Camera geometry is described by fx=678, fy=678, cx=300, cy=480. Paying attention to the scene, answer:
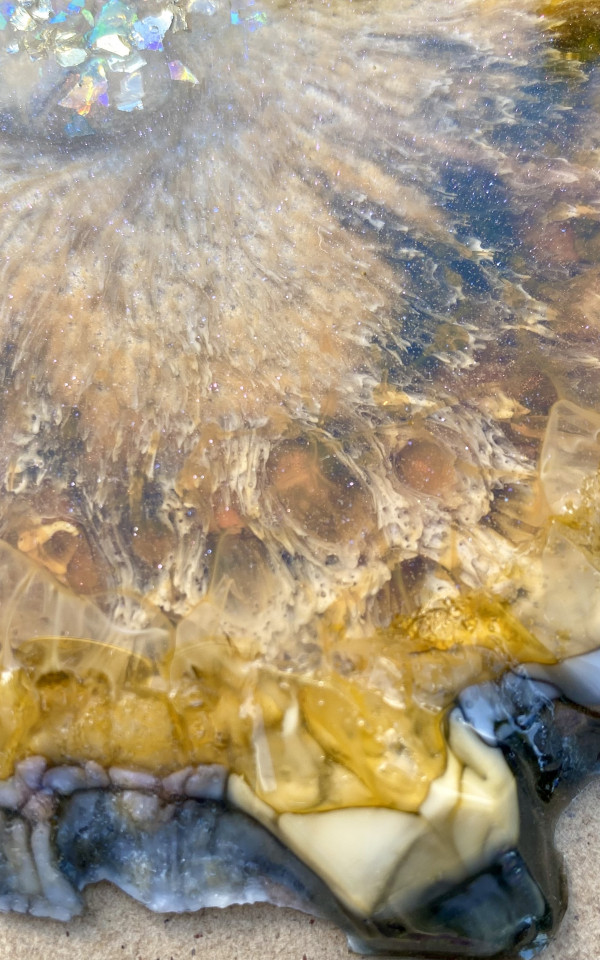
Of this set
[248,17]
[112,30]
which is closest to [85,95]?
[112,30]

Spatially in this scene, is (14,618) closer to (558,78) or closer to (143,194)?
(143,194)

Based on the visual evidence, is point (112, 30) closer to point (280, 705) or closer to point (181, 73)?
point (181, 73)

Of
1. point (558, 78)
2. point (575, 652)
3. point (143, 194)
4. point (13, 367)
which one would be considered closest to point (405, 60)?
point (558, 78)

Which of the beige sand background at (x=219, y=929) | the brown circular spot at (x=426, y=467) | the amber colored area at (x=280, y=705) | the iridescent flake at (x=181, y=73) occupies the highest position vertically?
the iridescent flake at (x=181, y=73)

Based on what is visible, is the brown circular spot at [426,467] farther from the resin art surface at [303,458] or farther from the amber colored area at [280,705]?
the amber colored area at [280,705]

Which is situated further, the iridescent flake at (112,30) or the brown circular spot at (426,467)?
the iridescent flake at (112,30)

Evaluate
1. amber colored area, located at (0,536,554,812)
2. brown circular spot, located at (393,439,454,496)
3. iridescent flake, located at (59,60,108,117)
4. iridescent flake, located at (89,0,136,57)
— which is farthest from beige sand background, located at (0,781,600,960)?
iridescent flake, located at (89,0,136,57)

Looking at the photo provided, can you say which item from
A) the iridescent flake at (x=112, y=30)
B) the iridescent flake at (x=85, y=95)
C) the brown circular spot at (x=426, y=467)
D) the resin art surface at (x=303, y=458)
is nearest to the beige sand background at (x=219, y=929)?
the resin art surface at (x=303, y=458)
